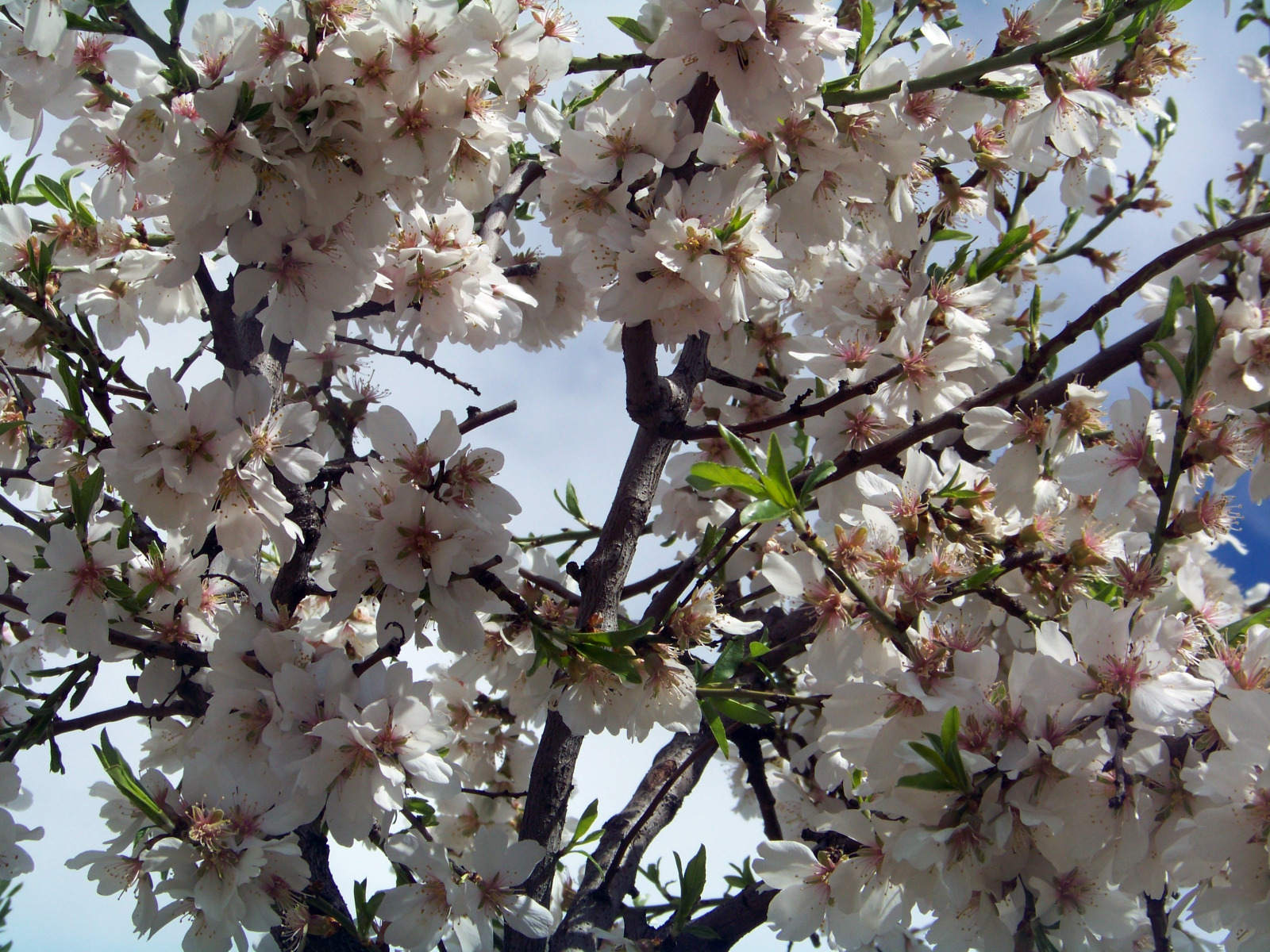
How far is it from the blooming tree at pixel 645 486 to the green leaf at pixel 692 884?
0.21m

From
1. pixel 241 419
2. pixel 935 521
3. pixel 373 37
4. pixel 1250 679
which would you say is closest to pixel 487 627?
pixel 241 419

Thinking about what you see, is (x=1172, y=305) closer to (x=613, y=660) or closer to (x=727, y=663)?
(x=727, y=663)

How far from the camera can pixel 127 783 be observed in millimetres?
1577

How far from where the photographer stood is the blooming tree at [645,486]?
4.60 ft

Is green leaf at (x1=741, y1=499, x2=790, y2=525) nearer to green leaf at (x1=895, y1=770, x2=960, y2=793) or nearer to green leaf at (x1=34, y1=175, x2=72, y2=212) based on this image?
green leaf at (x1=895, y1=770, x2=960, y2=793)

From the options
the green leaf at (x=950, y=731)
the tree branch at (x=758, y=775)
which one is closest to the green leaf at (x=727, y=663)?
the green leaf at (x=950, y=731)

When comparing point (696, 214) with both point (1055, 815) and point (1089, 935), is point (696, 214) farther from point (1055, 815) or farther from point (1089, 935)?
point (1089, 935)

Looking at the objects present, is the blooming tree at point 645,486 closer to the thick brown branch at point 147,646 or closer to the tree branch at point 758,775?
the thick brown branch at point 147,646

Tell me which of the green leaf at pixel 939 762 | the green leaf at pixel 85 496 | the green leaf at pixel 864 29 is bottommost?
the green leaf at pixel 939 762

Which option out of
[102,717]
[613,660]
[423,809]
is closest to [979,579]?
[613,660]

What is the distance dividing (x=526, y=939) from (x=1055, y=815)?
1343mm

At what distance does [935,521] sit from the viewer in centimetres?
182

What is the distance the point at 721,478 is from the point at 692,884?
117 cm

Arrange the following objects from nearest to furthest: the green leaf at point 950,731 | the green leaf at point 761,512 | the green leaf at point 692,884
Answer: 1. the green leaf at point 950,731
2. the green leaf at point 761,512
3. the green leaf at point 692,884
